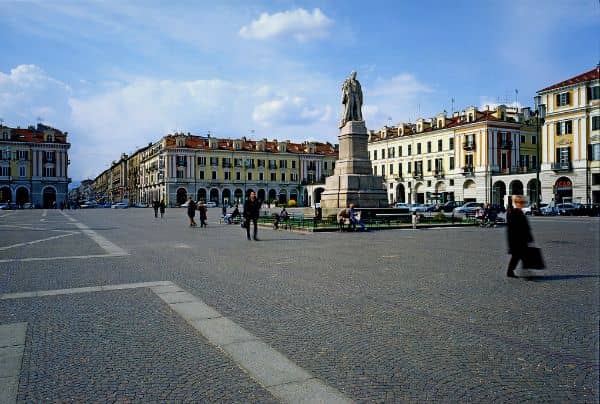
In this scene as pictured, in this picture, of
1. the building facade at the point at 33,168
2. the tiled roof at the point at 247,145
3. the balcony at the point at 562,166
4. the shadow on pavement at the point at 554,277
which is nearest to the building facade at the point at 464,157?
the balcony at the point at 562,166

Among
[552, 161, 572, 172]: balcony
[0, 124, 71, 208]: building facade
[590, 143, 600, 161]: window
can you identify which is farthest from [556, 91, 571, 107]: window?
[0, 124, 71, 208]: building facade

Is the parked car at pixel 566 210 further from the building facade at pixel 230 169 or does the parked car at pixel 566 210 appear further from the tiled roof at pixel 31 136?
the tiled roof at pixel 31 136

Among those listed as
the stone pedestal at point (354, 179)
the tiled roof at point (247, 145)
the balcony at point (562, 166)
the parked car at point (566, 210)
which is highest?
the tiled roof at point (247, 145)

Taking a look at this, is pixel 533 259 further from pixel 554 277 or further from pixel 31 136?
pixel 31 136

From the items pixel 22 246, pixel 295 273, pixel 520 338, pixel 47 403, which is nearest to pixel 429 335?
pixel 520 338

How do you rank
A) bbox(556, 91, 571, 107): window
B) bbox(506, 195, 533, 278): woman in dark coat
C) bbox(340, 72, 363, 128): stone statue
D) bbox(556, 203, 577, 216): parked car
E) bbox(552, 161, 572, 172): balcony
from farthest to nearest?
bbox(552, 161, 572, 172): balcony < bbox(556, 91, 571, 107): window < bbox(556, 203, 577, 216): parked car < bbox(340, 72, 363, 128): stone statue < bbox(506, 195, 533, 278): woman in dark coat

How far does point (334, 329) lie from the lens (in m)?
5.73

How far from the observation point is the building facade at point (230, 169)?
95.2m

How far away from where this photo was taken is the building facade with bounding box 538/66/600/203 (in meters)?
47.7

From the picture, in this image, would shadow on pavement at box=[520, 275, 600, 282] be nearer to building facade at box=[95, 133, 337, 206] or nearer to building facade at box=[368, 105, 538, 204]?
building facade at box=[368, 105, 538, 204]

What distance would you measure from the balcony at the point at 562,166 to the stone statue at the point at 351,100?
106 ft

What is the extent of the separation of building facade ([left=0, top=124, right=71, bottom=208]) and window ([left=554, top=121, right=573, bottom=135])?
8032 centimetres

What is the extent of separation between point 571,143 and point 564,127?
72.3 inches

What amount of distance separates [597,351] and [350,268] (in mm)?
5841
